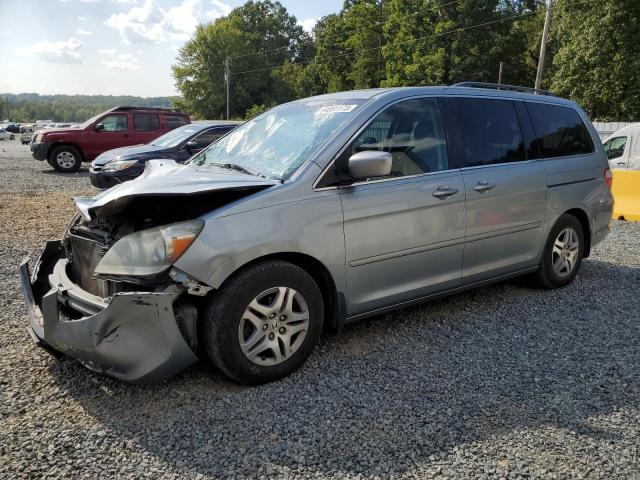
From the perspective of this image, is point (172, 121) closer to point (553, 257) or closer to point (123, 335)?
point (553, 257)

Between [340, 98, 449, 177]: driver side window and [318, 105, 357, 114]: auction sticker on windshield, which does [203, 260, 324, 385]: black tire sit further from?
[318, 105, 357, 114]: auction sticker on windshield

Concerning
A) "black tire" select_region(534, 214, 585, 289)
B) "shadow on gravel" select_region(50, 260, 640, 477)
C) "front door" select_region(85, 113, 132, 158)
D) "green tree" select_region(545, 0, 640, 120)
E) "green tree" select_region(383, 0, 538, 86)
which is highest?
"green tree" select_region(383, 0, 538, 86)

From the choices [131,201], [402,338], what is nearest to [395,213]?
[402,338]

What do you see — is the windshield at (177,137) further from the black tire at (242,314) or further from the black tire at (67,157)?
the black tire at (242,314)

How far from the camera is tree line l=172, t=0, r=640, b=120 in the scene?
29719mm

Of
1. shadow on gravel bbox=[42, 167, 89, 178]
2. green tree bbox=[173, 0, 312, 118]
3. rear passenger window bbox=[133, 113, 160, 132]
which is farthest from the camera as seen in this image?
green tree bbox=[173, 0, 312, 118]

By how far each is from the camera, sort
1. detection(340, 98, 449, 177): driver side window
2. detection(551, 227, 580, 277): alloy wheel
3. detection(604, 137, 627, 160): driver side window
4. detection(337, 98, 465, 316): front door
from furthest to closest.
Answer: detection(604, 137, 627, 160): driver side window → detection(551, 227, 580, 277): alloy wheel → detection(340, 98, 449, 177): driver side window → detection(337, 98, 465, 316): front door

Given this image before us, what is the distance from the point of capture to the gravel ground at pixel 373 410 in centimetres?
247

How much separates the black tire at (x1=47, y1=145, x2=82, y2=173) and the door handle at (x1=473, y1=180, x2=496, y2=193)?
1458 cm

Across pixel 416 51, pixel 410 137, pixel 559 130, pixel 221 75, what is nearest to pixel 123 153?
pixel 410 137

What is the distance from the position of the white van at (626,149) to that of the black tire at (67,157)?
46.5 ft

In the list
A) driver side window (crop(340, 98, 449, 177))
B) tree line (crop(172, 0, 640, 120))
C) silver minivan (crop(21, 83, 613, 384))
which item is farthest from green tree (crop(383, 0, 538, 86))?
driver side window (crop(340, 98, 449, 177))

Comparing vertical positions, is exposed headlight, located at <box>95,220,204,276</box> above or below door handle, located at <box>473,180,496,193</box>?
below

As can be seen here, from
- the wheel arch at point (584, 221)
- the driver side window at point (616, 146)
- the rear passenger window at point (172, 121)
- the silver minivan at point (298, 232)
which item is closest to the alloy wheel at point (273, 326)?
the silver minivan at point (298, 232)
